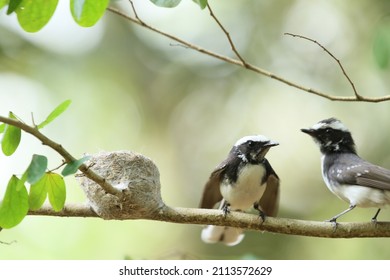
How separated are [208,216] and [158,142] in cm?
407

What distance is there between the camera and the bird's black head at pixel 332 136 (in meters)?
3.38

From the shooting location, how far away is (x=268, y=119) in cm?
622

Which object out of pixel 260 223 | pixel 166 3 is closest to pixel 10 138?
pixel 166 3

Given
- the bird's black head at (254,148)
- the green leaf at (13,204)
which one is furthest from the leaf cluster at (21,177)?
the bird's black head at (254,148)

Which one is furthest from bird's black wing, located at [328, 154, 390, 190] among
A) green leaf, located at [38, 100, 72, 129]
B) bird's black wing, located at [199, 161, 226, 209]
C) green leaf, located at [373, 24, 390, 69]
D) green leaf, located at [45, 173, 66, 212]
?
green leaf, located at [38, 100, 72, 129]

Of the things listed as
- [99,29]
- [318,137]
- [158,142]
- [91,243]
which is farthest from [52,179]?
[99,29]

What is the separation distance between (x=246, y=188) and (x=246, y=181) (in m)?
0.04

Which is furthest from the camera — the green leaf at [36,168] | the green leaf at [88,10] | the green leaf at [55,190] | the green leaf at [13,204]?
the green leaf at [55,190]

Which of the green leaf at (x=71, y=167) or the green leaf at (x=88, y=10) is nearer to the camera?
the green leaf at (x=88, y=10)

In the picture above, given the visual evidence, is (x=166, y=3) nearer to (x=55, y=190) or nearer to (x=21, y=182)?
(x=21, y=182)

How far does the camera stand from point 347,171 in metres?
3.27

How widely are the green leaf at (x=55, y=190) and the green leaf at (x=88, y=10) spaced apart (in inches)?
27.3

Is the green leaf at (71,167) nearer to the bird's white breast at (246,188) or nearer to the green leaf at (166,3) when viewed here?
the green leaf at (166,3)

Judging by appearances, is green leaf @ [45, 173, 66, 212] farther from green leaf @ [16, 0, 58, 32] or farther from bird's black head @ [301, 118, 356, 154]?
bird's black head @ [301, 118, 356, 154]
